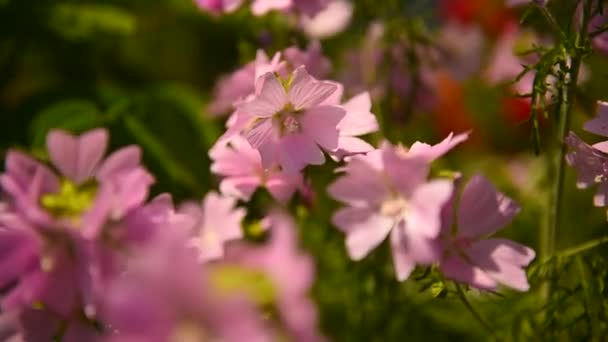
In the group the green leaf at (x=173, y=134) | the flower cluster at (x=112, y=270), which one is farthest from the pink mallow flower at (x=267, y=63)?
the green leaf at (x=173, y=134)

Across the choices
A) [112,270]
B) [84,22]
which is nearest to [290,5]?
[112,270]

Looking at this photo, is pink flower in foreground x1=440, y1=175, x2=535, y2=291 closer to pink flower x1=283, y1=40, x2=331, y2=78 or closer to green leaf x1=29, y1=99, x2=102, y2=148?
pink flower x1=283, y1=40, x2=331, y2=78

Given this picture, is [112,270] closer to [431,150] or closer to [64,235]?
[64,235]

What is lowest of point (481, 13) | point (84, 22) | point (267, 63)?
point (481, 13)

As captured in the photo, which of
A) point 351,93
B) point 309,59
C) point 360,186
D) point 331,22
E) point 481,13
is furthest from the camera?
point 481,13

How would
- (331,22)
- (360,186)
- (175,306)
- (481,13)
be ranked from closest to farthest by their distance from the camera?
(175,306)
(360,186)
(331,22)
(481,13)

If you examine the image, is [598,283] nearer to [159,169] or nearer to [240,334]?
[240,334]
